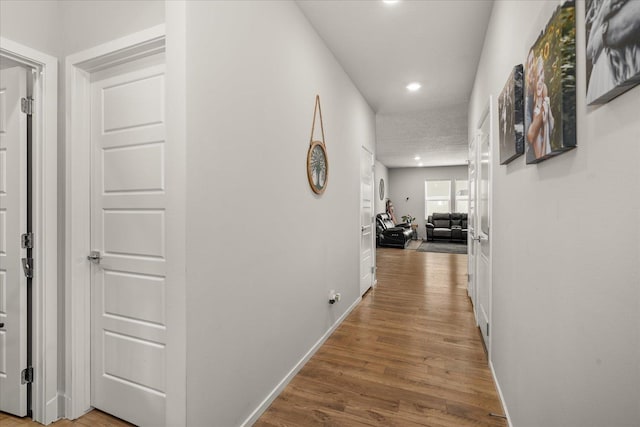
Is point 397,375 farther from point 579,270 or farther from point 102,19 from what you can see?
point 102,19

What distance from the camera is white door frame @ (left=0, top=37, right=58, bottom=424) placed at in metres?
1.69

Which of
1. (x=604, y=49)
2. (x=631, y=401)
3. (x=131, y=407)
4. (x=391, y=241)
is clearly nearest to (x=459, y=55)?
(x=604, y=49)

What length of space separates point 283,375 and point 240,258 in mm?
994

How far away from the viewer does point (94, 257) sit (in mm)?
1737

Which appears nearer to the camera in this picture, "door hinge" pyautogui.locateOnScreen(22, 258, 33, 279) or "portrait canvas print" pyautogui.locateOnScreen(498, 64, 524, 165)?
"portrait canvas print" pyautogui.locateOnScreen(498, 64, 524, 165)

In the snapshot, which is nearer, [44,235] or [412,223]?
[44,235]

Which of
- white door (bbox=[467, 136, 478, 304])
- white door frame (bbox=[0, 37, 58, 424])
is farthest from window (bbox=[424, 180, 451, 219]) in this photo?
white door frame (bbox=[0, 37, 58, 424])

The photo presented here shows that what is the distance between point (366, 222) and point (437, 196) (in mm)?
8185

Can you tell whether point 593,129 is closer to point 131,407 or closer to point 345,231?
point 131,407

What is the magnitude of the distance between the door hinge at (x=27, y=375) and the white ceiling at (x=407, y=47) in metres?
2.99

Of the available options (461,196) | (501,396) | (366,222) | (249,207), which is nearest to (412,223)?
(461,196)

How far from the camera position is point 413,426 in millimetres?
1705

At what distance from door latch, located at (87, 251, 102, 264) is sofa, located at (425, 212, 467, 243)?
32.6ft

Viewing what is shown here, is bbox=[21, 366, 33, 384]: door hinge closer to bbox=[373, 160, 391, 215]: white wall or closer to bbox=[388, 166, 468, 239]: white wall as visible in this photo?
bbox=[373, 160, 391, 215]: white wall
